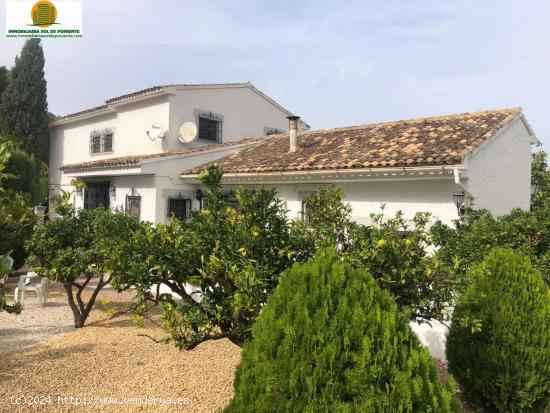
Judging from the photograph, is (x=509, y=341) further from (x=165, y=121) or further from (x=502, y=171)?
(x=165, y=121)

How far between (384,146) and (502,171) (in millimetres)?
3120

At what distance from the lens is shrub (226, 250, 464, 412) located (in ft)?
9.00

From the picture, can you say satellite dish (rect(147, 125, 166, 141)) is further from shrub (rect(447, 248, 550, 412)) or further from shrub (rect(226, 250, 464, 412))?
shrub (rect(226, 250, 464, 412))

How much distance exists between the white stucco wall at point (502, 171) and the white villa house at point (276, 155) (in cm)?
3

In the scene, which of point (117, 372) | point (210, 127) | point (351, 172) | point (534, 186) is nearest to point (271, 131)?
point (210, 127)

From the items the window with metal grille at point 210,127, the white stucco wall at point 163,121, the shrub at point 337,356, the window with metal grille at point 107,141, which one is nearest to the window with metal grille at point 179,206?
the white stucco wall at point 163,121

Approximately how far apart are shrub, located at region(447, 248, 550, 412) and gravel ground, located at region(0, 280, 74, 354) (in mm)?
8088

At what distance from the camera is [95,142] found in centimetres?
1994

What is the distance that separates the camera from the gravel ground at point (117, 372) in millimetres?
5656

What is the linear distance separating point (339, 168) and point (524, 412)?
6.17m

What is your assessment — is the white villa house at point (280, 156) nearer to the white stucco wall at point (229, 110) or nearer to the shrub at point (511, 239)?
the white stucco wall at point (229, 110)

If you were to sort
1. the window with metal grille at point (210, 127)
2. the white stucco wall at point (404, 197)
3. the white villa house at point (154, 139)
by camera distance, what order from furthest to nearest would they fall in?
the window with metal grille at point (210, 127), the white villa house at point (154, 139), the white stucco wall at point (404, 197)

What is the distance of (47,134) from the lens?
2256 centimetres

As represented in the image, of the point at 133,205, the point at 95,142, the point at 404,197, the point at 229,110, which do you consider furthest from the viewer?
the point at 95,142
